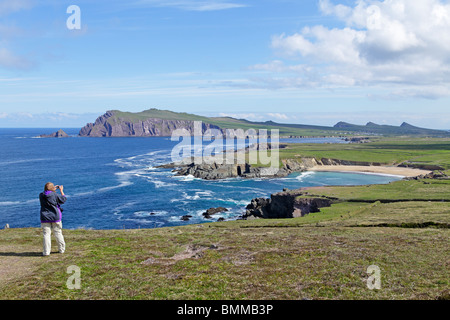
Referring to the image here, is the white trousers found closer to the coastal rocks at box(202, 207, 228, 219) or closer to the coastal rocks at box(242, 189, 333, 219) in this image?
the coastal rocks at box(242, 189, 333, 219)

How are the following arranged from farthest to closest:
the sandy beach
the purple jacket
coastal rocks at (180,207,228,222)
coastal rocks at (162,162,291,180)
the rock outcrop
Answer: the sandy beach < the rock outcrop < coastal rocks at (162,162,291,180) < coastal rocks at (180,207,228,222) < the purple jacket

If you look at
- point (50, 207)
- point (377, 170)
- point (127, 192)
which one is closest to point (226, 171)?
point (127, 192)

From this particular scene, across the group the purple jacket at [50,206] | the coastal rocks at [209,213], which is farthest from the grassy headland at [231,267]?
the coastal rocks at [209,213]

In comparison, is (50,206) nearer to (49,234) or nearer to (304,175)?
(49,234)

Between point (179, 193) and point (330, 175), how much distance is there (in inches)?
3173

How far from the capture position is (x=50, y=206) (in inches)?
773

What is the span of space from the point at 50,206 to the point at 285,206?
7192 centimetres

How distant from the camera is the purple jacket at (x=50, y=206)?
63.5ft

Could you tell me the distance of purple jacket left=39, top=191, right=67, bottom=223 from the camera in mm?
19344

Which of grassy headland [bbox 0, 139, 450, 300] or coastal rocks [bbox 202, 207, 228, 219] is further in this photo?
coastal rocks [bbox 202, 207, 228, 219]

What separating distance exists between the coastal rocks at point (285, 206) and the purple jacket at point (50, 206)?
63.6m

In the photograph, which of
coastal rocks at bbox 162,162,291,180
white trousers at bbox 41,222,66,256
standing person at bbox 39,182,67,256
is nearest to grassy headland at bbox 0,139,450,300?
white trousers at bbox 41,222,66,256

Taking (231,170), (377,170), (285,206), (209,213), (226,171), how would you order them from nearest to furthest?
(285,206) < (209,213) < (226,171) < (231,170) < (377,170)

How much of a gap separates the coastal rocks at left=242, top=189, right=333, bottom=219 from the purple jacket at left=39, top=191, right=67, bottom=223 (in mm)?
63603
